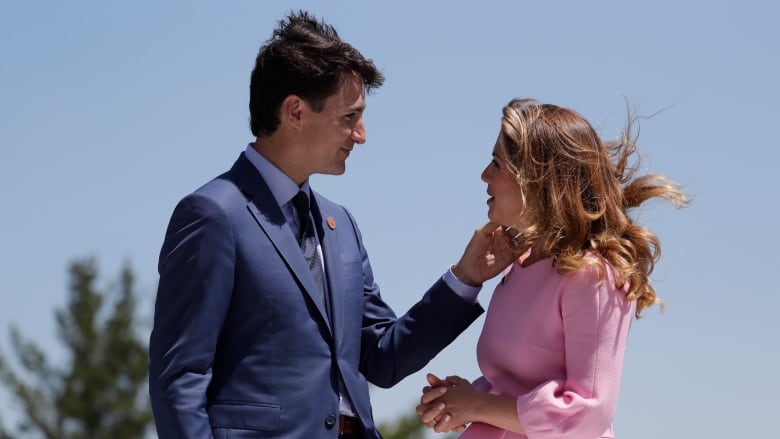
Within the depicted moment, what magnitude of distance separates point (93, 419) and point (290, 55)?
89.2 feet

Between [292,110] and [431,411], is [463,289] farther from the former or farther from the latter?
[292,110]

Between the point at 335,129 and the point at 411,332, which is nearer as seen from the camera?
the point at 335,129

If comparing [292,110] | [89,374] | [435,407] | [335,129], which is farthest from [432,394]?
[89,374]

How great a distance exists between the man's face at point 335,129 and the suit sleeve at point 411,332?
0.45 meters

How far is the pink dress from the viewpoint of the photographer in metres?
3.71

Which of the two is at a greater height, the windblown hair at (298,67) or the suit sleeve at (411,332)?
the windblown hair at (298,67)

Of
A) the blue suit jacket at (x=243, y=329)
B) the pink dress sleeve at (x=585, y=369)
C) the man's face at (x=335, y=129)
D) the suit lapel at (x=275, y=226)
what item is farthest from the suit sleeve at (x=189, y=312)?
the pink dress sleeve at (x=585, y=369)

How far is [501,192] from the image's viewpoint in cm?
405

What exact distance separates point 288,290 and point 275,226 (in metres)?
0.25

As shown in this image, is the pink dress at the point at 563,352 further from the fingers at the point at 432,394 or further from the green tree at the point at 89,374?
the green tree at the point at 89,374

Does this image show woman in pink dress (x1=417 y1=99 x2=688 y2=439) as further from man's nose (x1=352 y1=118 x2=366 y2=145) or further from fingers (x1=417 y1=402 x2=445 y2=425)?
man's nose (x1=352 y1=118 x2=366 y2=145)

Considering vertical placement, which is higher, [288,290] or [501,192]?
[501,192]

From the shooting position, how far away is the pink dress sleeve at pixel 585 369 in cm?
371

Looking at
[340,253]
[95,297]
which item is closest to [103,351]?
[95,297]
